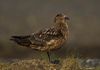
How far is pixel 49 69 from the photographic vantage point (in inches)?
651

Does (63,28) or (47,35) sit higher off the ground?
(63,28)

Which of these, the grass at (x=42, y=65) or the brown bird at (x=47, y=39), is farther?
the brown bird at (x=47, y=39)

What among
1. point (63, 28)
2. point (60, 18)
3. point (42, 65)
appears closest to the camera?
point (42, 65)

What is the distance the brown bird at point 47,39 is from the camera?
1709 cm

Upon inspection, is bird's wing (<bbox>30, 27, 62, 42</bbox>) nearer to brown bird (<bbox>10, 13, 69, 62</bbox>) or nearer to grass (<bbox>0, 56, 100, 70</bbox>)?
brown bird (<bbox>10, 13, 69, 62</bbox>)

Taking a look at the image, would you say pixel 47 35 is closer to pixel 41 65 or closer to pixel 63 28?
pixel 63 28

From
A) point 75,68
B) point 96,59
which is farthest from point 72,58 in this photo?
point 96,59

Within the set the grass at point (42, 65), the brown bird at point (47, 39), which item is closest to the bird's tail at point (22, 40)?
the brown bird at point (47, 39)

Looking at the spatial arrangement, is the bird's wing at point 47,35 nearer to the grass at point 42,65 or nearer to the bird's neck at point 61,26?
the bird's neck at point 61,26

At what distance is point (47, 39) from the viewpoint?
17281 millimetres

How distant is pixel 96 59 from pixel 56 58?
11.8 feet

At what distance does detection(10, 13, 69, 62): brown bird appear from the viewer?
1709cm

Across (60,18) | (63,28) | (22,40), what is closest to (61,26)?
(63,28)

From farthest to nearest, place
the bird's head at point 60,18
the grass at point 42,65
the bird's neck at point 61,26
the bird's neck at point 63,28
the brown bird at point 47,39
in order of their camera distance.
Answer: the bird's head at point 60,18, the bird's neck at point 61,26, the bird's neck at point 63,28, the brown bird at point 47,39, the grass at point 42,65
